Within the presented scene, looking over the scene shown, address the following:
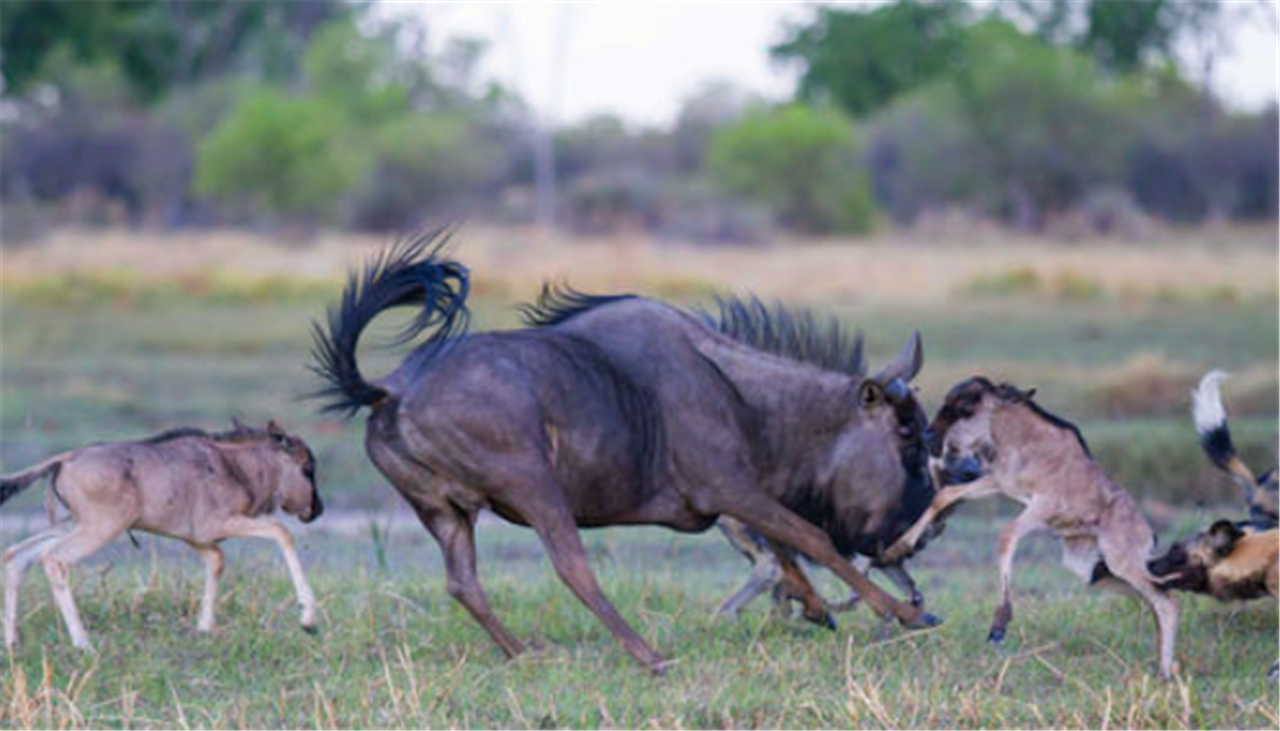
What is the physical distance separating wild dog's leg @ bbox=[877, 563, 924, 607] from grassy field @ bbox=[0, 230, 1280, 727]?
7.0 inches

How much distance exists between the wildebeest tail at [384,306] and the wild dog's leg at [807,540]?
1177 mm

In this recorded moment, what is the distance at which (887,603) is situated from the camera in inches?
277

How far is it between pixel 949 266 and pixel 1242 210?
1454cm

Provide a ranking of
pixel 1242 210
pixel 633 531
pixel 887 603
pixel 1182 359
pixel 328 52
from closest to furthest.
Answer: pixel 887 603
pixel 633 531
pixel 1182 359
pixel 1242 210
pixel 328 52

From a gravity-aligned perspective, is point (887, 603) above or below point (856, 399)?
A: below

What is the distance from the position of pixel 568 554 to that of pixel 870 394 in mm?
1329

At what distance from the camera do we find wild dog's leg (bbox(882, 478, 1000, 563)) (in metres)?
6.70

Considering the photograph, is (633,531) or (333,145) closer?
(633,531)

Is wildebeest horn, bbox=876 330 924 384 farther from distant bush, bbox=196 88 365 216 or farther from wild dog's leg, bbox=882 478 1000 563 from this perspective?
distant bush, bbox=196 88 365 216

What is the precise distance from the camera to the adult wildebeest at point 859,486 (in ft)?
23.7

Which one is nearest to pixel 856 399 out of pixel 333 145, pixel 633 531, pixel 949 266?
pixel 633 531

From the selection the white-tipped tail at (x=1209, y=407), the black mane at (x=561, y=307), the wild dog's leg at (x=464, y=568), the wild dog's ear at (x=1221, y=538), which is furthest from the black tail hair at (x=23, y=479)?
the white-tipped tail at (x=1209, y=407)

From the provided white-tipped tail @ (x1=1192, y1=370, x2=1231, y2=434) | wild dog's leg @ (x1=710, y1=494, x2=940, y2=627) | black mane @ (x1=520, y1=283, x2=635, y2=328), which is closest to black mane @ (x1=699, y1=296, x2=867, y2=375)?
black mane @ (x1=520, y1=283, x2=635, y2=328)

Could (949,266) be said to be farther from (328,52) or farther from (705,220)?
(328,52)
